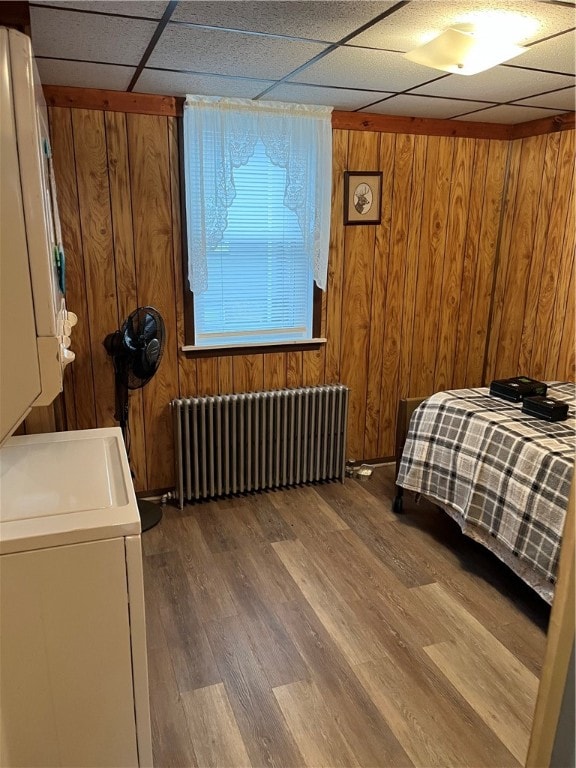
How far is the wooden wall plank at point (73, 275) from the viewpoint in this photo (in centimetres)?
290

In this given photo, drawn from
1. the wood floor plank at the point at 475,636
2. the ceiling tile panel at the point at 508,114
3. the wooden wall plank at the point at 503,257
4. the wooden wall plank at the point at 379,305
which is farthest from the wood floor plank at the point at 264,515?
the ceiling tile panel at the point at 508,114

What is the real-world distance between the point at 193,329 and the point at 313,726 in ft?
7.32

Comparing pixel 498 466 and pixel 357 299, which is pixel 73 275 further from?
pixel 498 466

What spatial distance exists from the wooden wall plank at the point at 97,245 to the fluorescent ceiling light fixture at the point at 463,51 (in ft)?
5.81

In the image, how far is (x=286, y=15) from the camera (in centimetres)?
183

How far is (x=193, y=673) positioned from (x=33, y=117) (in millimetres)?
1975

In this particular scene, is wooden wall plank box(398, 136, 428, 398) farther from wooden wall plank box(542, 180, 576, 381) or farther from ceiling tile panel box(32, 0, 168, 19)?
ceiling tile panel box(32, 0, 168, 19)

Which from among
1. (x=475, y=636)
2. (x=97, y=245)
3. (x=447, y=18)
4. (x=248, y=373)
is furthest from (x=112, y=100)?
(x=475, y=636)

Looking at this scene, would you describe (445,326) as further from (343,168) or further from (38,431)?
(38,431)

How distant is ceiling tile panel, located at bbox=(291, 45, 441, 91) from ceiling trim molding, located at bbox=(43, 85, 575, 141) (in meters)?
0.65

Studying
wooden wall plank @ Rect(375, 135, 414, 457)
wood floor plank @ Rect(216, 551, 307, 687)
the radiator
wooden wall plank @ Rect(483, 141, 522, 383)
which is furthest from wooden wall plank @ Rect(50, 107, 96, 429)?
wooden wall plank @ Rect(483, 141, 522, 383)

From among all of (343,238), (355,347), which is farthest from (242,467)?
(343,238)

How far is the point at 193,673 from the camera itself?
2152mm

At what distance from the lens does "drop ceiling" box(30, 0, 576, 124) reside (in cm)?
Result: 180
